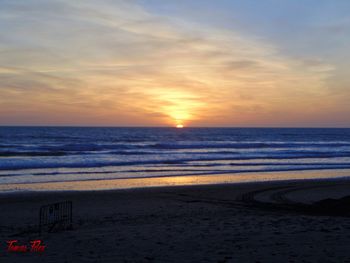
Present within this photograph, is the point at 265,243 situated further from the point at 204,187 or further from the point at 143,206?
the point at 204,187

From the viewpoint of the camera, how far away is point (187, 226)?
11461mm

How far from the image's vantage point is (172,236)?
9.99 meters

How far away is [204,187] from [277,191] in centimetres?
398

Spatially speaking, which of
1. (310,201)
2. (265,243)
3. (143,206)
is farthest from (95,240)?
(310,201)

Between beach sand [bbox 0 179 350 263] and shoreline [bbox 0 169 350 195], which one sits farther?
shoreline [bbox 0 169 350 195]

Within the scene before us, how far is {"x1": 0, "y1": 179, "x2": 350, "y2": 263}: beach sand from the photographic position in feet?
26.9
